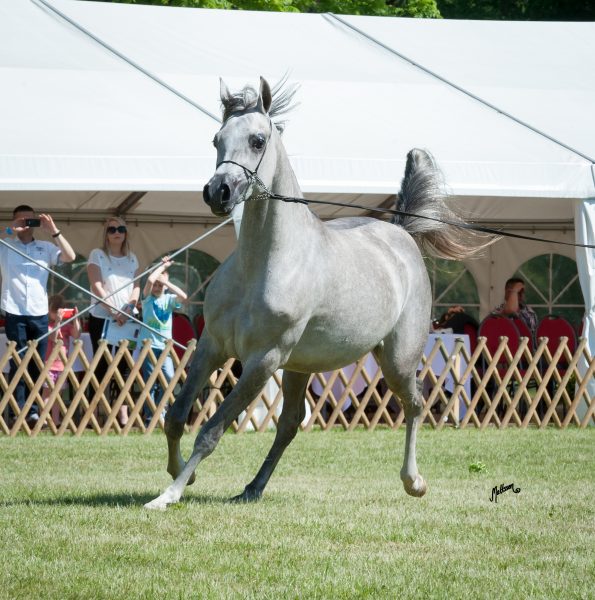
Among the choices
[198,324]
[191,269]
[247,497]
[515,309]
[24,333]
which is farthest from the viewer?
[191,269]

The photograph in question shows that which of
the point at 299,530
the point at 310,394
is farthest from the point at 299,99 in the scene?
the point at 299,530

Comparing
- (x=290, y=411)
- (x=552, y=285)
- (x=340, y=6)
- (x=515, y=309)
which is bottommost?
(x=552, y=285)

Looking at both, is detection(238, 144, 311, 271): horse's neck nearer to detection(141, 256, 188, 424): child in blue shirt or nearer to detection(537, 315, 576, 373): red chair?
detection(141, 256, 188, 424): child in blue shirt

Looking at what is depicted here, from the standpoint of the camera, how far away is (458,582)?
4.68 meters

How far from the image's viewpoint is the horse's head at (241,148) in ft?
18.9

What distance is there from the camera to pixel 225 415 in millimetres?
6367

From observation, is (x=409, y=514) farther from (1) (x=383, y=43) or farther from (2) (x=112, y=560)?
(1) (x=383, y=43)

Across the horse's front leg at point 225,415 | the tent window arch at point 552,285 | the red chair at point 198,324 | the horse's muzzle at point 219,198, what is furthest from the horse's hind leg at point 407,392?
the tent window arch at point 552,285

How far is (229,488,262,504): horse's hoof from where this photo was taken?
6875mm

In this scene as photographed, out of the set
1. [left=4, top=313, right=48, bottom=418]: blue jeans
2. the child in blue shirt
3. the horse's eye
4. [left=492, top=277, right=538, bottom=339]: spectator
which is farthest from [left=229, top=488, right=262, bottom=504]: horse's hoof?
[left=492, top=277, right=538, bottom=339]: spectator

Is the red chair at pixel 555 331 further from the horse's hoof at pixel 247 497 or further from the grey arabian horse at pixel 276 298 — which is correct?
the horse's hoof at pixel 247 497

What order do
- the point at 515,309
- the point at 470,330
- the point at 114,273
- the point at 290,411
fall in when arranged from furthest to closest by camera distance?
the point at 470,330
the point at 515,309
the point at 114,273
the point at 290,411

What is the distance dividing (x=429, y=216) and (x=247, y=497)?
8.43ft

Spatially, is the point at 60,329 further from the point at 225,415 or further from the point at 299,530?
the point at 299,530
